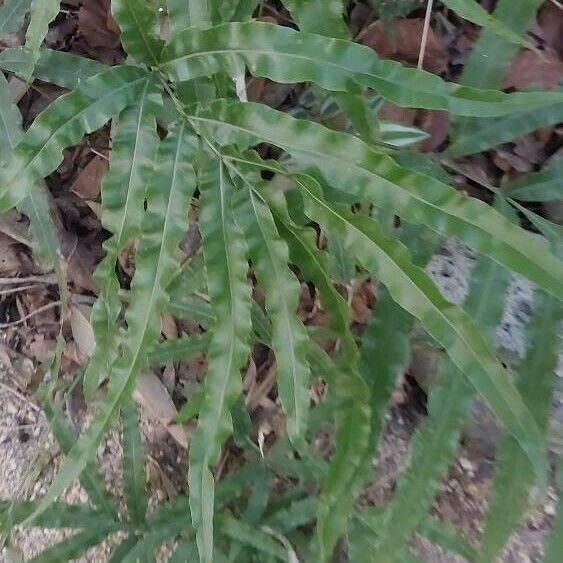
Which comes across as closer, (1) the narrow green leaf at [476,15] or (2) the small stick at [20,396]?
(1) the narrow green leaf at [476,15]

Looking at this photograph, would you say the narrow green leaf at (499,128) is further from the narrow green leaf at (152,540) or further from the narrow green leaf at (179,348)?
the narrow green leaf at (152,540)

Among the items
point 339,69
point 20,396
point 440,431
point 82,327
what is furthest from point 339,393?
point 20,396

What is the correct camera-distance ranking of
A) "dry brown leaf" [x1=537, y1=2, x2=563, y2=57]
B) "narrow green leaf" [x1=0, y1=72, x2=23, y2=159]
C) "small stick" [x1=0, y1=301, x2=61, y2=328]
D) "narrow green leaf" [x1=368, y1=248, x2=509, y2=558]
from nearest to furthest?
"narrow green leaf" [x1=368, y1=248, x2=509, y2=558] → "narrow green leaf" [x1=0, y1=72, x2=23, y2=159] → "dry brown leaf" [x1=537, y1=2, x2=563, y2=57] → "small stick" [x1=0, y1=301, x2=61, y2=328]

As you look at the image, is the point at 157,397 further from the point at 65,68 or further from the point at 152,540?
the point at 65,68

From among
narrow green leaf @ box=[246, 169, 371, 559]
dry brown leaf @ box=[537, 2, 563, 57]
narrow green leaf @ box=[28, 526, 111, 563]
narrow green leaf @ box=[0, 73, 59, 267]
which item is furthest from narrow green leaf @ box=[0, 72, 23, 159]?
dry brown leaf @ box=[537, 2, 563, 57]

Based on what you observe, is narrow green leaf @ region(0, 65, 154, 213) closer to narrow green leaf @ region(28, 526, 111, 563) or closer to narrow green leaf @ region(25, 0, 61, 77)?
narrow green leaf @ region(25, 0, 61, 77)

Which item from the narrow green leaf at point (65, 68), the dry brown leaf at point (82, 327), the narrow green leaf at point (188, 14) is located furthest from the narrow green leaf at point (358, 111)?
the dry brown leaf at point (82, 327)
